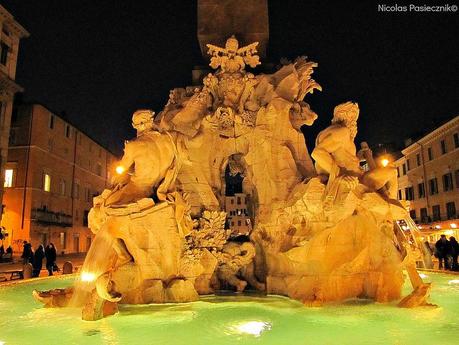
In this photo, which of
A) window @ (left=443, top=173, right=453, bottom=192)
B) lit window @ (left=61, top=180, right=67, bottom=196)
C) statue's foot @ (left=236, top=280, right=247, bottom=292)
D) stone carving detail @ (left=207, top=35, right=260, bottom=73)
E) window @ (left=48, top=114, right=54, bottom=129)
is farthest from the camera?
lit window @ (left=61, top=180, right=67, bottom=196)

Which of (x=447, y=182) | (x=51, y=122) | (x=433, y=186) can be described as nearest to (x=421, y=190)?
(x=433, y=186)

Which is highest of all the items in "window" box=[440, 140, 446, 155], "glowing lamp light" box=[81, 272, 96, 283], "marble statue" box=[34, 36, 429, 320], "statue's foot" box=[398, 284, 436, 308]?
"window" box=[440, 140, 446, 155]

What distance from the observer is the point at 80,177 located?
3762cm

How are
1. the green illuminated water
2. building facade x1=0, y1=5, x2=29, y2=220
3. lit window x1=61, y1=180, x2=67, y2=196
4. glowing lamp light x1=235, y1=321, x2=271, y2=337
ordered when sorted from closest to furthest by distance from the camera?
1. the green illuminated water
2. glowing lamp light x1=235, y1=321, x2=271, y2=337
3. building facade x1=0, y1=5, x2=29, y2=220
4. lit window x1=61, y1=180, x2=67, y2=196

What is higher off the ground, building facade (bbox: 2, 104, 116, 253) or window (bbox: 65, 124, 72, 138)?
window (bbox: 65, 124, 72, 138)

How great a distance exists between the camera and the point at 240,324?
16.7 ft

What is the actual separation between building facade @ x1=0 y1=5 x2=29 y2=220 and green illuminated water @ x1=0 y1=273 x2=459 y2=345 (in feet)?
77.0

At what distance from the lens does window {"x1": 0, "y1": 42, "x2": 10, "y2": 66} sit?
28208mm

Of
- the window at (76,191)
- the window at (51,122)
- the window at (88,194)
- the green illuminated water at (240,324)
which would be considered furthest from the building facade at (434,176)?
the window at (88,194)

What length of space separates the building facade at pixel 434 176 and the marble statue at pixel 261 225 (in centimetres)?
1997

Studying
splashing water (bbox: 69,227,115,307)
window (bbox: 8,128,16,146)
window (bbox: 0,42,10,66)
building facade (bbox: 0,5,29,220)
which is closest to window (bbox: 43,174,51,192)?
window (bbox: 8,128,16,146)

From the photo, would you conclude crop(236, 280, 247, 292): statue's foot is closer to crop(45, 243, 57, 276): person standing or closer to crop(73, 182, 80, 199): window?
crop(45, 243, 57, 276): person standing

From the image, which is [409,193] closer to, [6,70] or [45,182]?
[45,182]

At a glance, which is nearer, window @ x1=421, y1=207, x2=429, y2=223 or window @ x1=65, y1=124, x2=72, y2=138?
window @ x1=421, y1=207, x2=429, y2=223
